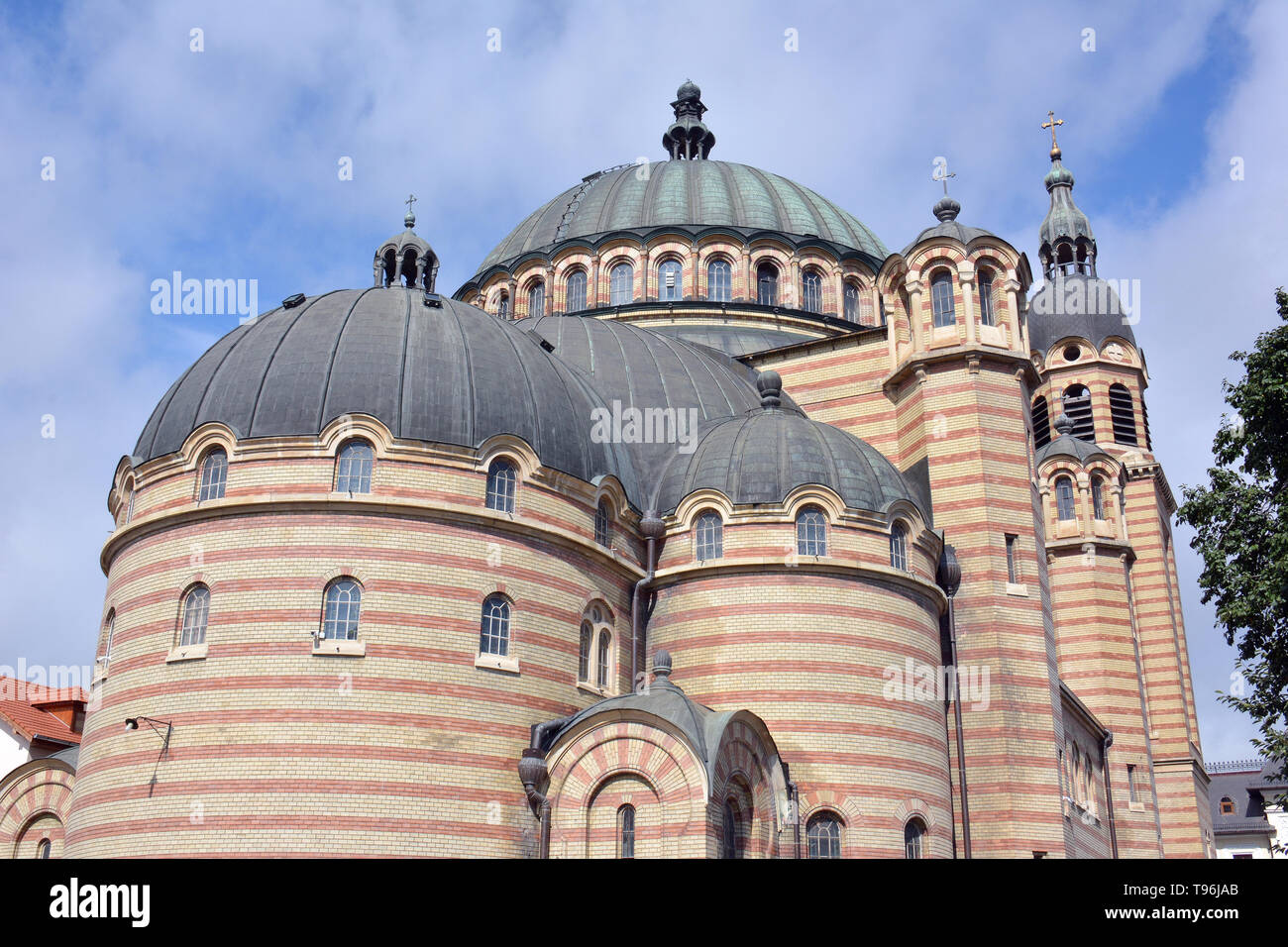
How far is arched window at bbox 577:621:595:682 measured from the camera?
89.7ft

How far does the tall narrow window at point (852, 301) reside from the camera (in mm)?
46094

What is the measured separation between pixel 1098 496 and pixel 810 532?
23.6m

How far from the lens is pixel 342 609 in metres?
24.9

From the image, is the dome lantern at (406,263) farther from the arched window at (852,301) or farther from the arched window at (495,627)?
the arched window at (852,301)

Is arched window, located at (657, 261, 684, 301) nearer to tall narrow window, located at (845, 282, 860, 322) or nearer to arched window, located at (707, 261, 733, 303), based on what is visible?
arched window, located at (707, 261, 733, 303)

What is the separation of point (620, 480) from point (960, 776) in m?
10.4

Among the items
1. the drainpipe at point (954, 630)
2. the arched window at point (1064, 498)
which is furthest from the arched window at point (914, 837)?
the arched window at point (1064, 498)

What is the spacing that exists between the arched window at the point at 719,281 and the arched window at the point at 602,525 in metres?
16.7

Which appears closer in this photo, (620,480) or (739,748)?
(739,748)

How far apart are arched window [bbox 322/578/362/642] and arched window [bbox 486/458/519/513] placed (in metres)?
3.32

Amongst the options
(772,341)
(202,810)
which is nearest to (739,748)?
(202,810)
